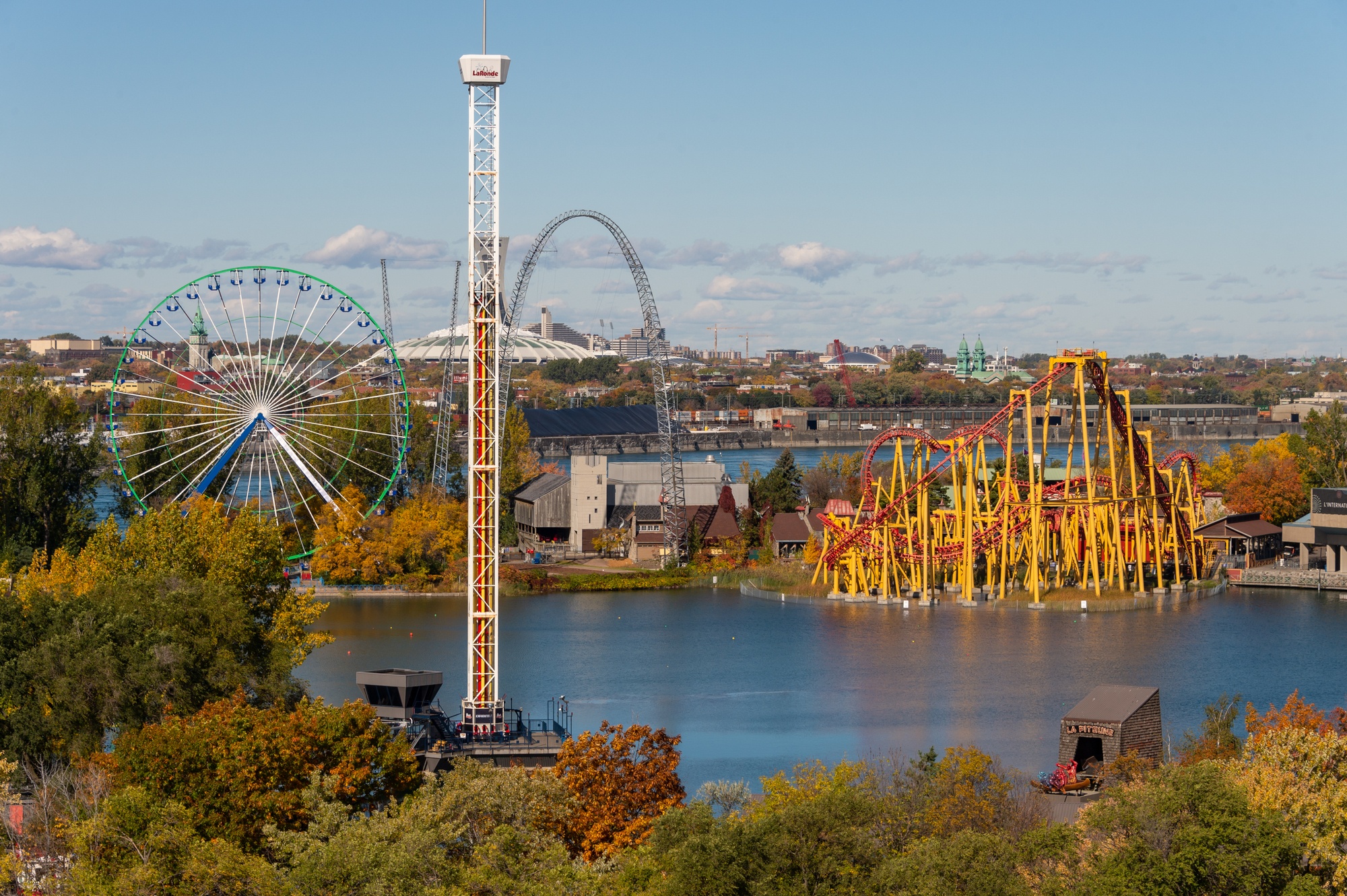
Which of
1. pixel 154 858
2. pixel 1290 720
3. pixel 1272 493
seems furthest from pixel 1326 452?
pixel 154 858

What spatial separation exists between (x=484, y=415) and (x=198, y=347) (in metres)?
43.5

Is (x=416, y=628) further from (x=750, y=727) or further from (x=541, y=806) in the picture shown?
(x=541, y=806)

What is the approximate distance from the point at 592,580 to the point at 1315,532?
28.4 meters

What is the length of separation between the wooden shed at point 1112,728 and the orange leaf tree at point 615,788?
9993mm

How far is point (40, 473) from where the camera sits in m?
60.9

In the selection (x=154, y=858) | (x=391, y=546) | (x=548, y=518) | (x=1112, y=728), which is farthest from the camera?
(x=548, y=518)

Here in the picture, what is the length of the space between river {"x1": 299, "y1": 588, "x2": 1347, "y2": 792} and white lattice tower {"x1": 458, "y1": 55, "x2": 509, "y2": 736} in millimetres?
5139

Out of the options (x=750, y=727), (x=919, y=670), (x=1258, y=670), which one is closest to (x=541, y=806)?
(x=750, y=727)

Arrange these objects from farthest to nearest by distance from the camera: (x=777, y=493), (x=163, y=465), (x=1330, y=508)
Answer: (x=777, y=493) → (x=1330, y=508) → (x=163, y=465)

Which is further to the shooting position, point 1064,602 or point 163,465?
point 163,465

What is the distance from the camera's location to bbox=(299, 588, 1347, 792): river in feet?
128

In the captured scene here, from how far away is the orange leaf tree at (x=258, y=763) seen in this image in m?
24.6

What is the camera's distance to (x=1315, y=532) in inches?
2657

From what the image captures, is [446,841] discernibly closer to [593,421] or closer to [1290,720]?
[1290,720]
